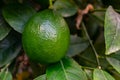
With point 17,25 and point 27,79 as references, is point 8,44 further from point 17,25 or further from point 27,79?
point 27,79

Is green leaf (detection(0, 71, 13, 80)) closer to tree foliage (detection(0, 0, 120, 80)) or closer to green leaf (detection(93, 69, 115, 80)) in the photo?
tree foliage (detection(0, 0, 120, 80))

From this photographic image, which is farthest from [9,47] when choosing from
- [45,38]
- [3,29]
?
[45,38]

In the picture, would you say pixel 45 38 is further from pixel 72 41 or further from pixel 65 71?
pixel 72 41

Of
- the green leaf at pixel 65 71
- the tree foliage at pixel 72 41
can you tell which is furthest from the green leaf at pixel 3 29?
the green leaf at pixel 65 71

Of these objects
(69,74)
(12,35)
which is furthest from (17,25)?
(69,74)

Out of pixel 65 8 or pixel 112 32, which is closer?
pixel 112 32

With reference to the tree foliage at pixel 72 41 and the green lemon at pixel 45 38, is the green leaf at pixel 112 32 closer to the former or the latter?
the tree foliage at pixel 72 41
